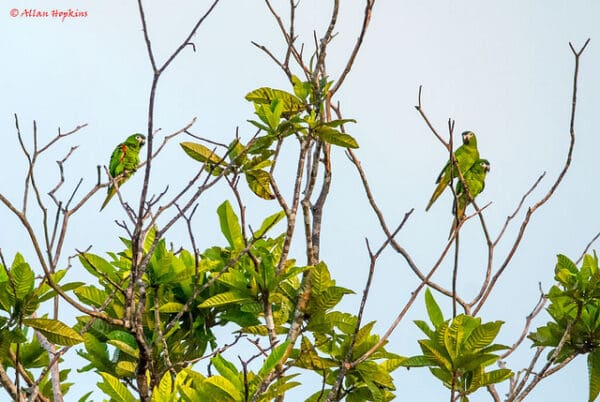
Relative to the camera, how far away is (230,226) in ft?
15.1

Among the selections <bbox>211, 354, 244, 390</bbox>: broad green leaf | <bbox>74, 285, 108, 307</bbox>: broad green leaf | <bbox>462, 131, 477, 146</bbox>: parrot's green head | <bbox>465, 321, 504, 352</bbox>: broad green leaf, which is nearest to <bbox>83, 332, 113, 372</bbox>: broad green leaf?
<bbox>74, 285, 108, 307</bbox>: broad green leaf

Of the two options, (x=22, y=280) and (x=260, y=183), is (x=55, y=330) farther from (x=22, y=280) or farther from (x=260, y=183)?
(x=260, y=183)

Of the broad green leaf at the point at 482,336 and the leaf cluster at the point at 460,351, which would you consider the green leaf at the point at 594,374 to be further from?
the broad green leaf at the point at 482,336

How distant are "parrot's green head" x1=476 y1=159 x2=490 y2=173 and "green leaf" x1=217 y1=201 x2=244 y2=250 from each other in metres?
3.25

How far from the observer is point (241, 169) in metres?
4.50

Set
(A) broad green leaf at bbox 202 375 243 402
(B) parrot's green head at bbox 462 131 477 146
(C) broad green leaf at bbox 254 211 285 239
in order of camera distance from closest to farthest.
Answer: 1. (A) broad green leaf at bbox 202 375 243 402
2. (C) broad green leaf at bbox 254 211 285 239
3. (B) parrot's green head at bbox 462 131 477 146

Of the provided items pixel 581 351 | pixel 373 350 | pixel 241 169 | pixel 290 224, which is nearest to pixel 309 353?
pixel 373 350

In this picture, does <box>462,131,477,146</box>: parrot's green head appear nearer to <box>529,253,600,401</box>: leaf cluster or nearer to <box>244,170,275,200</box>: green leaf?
<box>529,253,600,401</box>: leaf cluster

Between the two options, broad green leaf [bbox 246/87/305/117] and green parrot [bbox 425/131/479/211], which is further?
green parrot [bbox 425/131/479/211]

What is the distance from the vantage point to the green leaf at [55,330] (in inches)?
146

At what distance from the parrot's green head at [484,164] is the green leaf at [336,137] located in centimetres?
321

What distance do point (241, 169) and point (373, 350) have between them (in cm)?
119

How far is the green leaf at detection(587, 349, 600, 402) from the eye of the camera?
195 inches

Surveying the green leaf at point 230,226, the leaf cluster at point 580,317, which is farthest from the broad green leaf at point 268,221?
the leaf cluster at point 580,317
